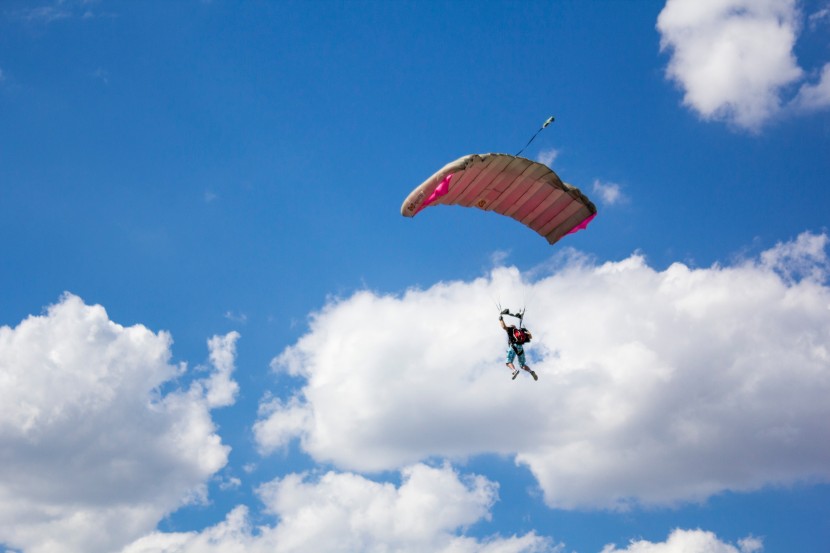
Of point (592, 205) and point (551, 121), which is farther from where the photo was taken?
point (592, 205)

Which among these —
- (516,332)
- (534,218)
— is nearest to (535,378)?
(516,332)


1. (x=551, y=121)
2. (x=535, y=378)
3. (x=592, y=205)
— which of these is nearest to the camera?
(x=551, y=121)

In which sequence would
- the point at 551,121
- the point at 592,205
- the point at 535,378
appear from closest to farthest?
1. the point at 551,121
2. the point at 535,378
3. the point at 592,205

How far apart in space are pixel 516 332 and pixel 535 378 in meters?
2.23

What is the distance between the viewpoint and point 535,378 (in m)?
33.9

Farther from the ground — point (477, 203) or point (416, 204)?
point (477, 203)

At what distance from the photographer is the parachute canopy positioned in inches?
1253

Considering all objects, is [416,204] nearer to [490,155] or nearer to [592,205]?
[490,155]

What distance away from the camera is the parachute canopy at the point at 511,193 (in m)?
31.8

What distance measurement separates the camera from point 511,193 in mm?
35594

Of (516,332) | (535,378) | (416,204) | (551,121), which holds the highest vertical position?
(551,121)

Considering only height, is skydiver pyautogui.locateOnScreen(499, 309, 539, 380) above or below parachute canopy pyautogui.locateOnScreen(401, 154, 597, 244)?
below

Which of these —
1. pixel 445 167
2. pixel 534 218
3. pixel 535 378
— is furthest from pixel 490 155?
pixel 535 378

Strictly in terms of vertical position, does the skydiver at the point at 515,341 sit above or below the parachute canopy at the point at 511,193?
below
